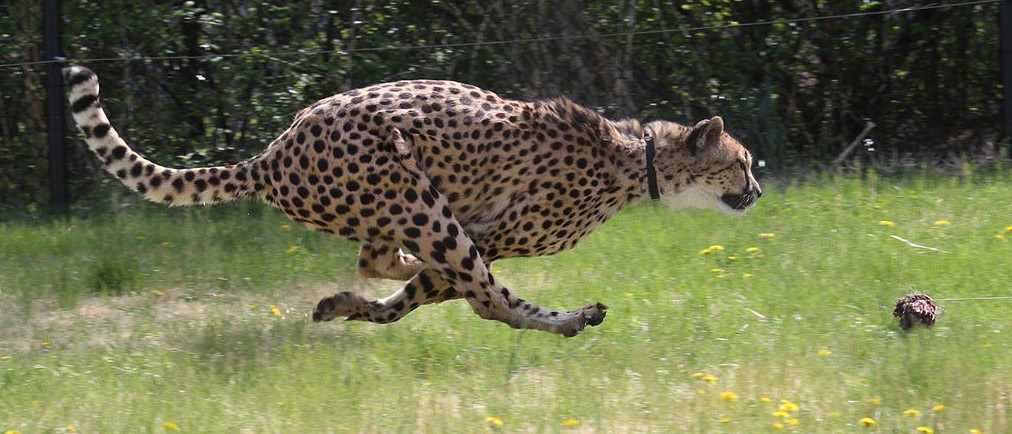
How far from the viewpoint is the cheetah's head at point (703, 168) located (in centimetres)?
621

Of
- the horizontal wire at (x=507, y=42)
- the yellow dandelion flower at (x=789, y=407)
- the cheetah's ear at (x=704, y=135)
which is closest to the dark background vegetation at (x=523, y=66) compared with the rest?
the horizontal wire at (x=507, y=42)

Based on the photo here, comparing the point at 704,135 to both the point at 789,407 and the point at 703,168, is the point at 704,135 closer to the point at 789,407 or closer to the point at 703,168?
the point at 703,168

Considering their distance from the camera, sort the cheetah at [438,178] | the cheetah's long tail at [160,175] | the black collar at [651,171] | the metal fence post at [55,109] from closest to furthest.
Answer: the cheetah at [438,178], the cheetah's long tail at [160,175], the black collar at [651,171], the metal fence post at [55,109]

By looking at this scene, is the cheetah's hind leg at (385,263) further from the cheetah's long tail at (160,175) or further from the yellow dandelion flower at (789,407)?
the yellow dandelion flower at (789,407)

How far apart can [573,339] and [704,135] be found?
3.58 ft

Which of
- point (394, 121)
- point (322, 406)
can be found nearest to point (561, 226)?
point (394, 121)

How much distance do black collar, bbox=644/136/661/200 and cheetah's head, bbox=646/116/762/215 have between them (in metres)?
0.04

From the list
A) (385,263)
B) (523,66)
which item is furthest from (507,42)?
(385,263)

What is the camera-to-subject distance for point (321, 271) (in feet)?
23.9

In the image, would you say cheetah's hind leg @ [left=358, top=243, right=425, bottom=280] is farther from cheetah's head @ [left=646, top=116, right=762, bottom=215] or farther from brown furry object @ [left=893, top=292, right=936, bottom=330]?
brown furry object @ [left=893, top=292, right=936, bottom=330]

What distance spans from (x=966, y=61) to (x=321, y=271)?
4.75 meters

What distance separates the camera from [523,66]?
9305mm

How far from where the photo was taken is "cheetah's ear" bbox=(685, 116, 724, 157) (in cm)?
617

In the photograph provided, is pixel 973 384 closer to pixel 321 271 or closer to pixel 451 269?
pixel 451 269
